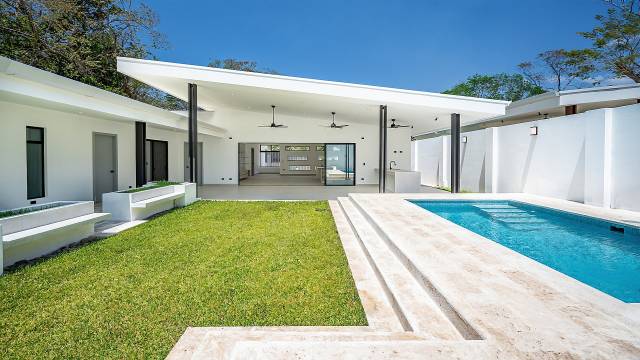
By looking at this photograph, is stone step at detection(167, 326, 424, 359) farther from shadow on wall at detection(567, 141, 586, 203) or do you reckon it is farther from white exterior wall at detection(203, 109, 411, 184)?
white exterior wall at detection(203, 109, 411, 184)

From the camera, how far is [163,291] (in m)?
3.49

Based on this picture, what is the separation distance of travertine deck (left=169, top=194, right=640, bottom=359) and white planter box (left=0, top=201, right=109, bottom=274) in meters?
3.10

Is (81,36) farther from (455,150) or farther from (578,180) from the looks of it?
(578,180)

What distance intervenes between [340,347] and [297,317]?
0.92 metres

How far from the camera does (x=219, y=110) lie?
15.7 meters

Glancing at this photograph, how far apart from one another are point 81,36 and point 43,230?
18886 mm

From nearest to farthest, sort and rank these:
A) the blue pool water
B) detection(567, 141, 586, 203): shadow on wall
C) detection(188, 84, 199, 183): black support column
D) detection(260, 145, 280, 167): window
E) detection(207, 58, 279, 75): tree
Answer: the blue pool water, detection(567, 141, 586, 203): shadow on wall, detection(188, 84, 199, 183): black support column, detection(260, 145, 280, 167): window, detection(207, 58, 279, 75): tree

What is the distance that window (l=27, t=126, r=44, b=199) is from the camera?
7.58 meters

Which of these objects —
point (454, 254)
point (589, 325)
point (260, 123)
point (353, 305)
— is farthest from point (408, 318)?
point (260, 123)

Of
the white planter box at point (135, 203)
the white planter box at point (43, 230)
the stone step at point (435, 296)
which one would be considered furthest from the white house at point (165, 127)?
the stone step at point (435, 296)

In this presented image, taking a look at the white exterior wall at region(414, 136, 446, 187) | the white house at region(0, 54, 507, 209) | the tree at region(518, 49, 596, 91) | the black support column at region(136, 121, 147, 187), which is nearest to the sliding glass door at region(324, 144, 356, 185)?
the white house at region(0, 54, 507, 209)

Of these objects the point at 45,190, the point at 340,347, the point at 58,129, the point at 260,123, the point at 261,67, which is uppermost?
the point at 261,67

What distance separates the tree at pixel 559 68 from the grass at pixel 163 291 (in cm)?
2590

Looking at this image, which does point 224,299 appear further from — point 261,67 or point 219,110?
point 261,67
